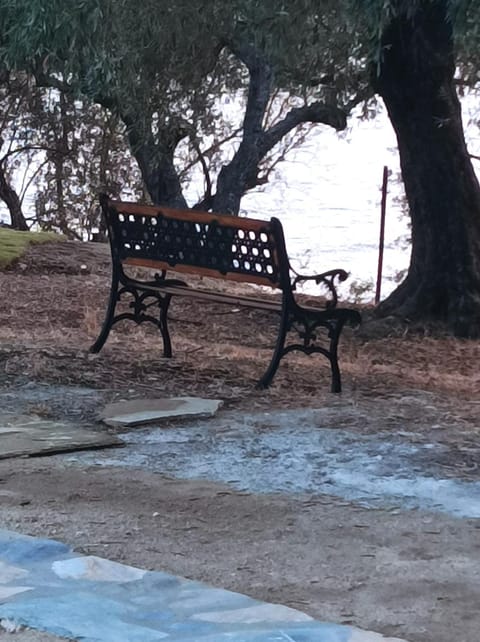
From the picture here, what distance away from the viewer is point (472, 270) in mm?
10906

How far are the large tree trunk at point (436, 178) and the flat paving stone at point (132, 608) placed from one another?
7214mm

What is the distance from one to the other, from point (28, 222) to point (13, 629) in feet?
63.4

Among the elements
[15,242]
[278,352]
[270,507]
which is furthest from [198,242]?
[15,242]

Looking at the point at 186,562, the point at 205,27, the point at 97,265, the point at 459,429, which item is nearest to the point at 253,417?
the point at 459,429

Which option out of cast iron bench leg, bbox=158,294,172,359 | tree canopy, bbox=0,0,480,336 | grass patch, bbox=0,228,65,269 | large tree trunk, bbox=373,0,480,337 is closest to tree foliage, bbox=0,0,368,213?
tree canopy, bbox=0,0,480,336

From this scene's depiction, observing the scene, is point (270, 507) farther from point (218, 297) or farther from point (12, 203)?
point (12, 203)

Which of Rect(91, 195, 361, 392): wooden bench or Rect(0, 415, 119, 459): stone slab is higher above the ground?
Rect(91, 195, 361, 392): wooden bench

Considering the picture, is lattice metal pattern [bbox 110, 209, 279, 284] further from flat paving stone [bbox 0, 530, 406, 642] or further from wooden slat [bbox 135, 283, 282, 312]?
flat paving stone [bbox 0, 530, 406, 642]

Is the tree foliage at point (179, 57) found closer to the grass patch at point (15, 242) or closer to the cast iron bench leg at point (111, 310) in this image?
the cast iron bench leg at point (111, 310)

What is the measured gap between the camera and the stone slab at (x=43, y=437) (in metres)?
5.83

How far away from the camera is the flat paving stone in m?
3.54

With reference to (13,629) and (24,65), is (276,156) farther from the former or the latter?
(13,629)

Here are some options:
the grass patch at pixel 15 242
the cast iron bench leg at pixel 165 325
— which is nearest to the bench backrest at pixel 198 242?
the cast iron bench leg at pixel 165 325

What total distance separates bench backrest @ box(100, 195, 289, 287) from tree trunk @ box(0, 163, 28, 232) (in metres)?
14.2
